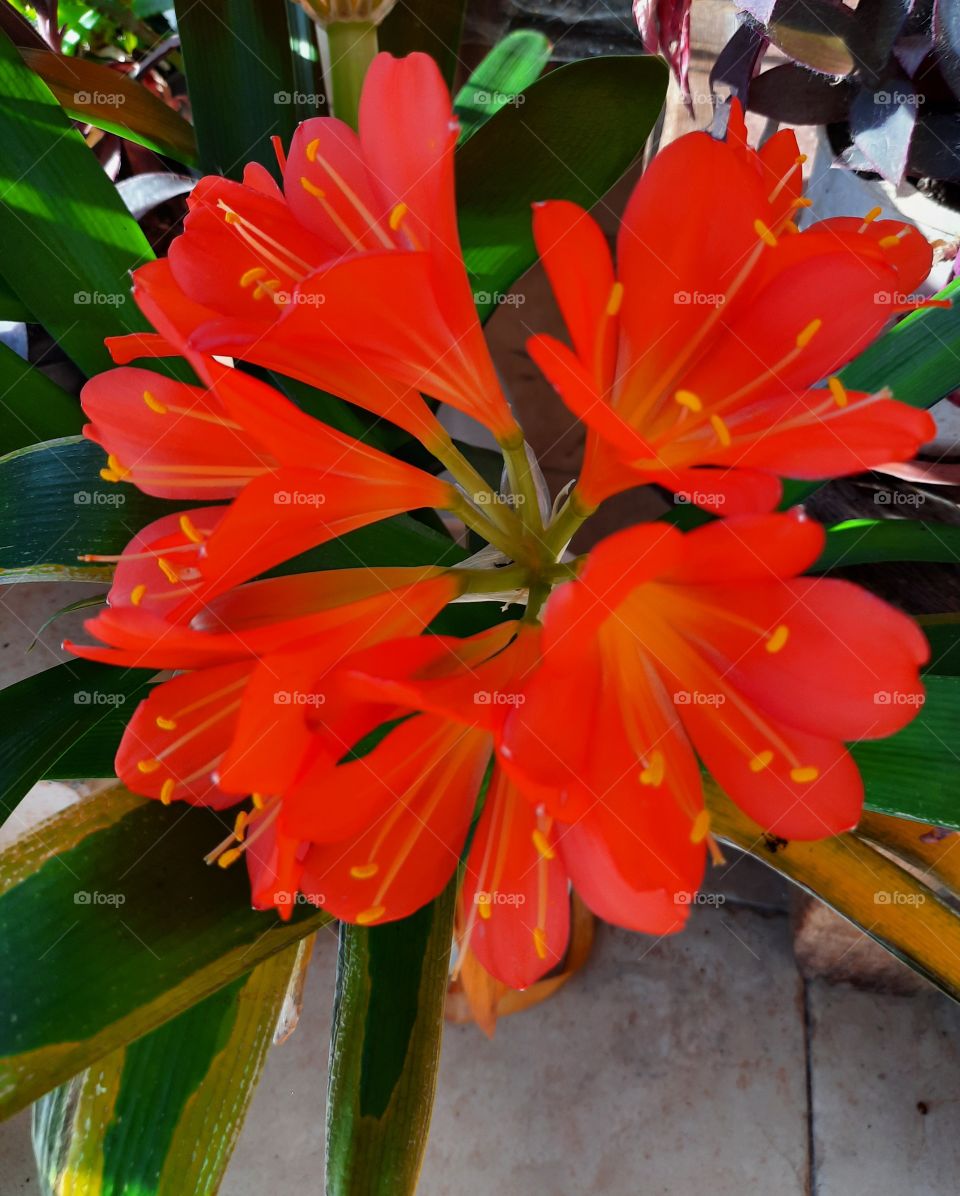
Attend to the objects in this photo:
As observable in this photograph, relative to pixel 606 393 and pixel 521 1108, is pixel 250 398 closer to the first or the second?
pixel 606 393

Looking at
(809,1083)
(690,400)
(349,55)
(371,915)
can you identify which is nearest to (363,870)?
(371,915)

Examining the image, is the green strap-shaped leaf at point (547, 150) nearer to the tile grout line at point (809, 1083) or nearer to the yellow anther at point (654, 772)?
the yellow anther at point (654, 772)

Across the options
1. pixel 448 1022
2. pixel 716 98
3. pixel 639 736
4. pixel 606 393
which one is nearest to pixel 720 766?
pixel 639 736

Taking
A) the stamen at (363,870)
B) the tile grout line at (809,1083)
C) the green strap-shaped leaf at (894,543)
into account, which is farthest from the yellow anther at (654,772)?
the tile grout line at (809,1083)

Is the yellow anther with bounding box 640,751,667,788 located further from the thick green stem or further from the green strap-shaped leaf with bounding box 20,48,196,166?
the green strap-shaped leaf with bounding box 20,48,196,166

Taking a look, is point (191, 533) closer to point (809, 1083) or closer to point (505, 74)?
point (505, 74)

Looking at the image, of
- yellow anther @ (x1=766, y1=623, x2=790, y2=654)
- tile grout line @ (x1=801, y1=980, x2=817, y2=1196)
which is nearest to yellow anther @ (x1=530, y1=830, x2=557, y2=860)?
yellow anther @ (x1=766, y1=623, x2=790, y2=654)

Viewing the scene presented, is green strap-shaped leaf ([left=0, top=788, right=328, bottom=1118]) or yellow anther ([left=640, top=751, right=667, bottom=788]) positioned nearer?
yellow anther ([left=640, top=751, right=667, bottom=788])
